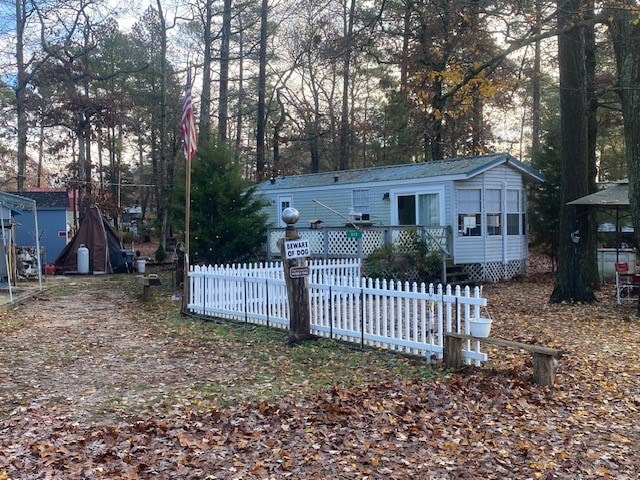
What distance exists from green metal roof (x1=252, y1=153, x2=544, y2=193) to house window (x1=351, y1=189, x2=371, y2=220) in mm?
341

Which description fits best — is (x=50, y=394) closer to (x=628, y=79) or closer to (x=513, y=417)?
(x=513, y=417)

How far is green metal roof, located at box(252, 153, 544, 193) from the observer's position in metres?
15.9

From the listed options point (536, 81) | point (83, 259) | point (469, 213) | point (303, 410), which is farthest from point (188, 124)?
point (536, 81)

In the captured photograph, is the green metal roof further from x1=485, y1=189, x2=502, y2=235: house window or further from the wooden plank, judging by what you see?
the wooden plank

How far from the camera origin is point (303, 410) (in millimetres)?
5379

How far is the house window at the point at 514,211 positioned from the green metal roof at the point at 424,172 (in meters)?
0.70

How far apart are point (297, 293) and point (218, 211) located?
7842 millimetres

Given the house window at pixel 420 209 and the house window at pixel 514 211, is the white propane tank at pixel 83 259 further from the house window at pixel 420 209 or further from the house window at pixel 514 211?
the house window at pixel 514 211

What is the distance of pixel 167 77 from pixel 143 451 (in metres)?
29.6

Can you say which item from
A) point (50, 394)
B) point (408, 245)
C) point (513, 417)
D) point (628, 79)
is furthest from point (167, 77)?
point (513, 417)

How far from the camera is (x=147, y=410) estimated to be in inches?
215

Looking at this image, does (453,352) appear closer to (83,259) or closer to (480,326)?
(480,326)

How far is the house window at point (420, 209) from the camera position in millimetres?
16375

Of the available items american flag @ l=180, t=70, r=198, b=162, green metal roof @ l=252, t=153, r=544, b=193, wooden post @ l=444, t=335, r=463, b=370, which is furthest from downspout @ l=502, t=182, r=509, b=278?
wooden post @ l=444, t=335, r=463, b=370
